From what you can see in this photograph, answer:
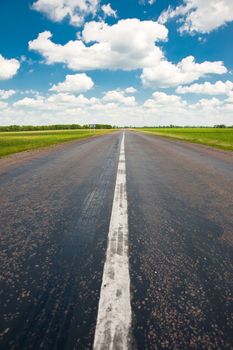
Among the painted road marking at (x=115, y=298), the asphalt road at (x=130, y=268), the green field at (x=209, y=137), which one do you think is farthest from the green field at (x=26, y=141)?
the green field at (x=209, y=137)

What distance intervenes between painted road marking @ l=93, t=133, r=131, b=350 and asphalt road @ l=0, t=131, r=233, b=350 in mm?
51

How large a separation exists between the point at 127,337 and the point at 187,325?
43cm

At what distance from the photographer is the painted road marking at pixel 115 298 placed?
1.64 meters

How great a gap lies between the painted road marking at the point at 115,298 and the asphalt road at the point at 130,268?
5 centimetres

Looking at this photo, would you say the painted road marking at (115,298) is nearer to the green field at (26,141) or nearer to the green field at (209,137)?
the green field at (26,141)

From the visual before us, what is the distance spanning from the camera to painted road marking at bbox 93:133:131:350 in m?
1.64

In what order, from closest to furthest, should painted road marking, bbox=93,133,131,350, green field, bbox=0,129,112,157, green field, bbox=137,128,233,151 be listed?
1. painted road marking, bbox=93,133,131,350
2. green field, bbox=0,129,112,157
3. green field, bbox=137,128,233,151

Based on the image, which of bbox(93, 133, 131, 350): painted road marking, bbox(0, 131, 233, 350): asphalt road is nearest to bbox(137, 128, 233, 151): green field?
bbox(0, 131, 233, 350): asphalt road

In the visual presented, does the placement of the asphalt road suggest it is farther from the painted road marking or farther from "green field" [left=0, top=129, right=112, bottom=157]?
"green field" [left=0, top=129, right=112, bottom=157]

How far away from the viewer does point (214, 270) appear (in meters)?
2.50

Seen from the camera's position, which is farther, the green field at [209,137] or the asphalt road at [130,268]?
the green field at [209,137]

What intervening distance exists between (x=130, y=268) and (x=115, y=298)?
0.48m

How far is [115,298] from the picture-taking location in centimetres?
205

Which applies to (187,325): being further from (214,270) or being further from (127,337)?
(214,270)
